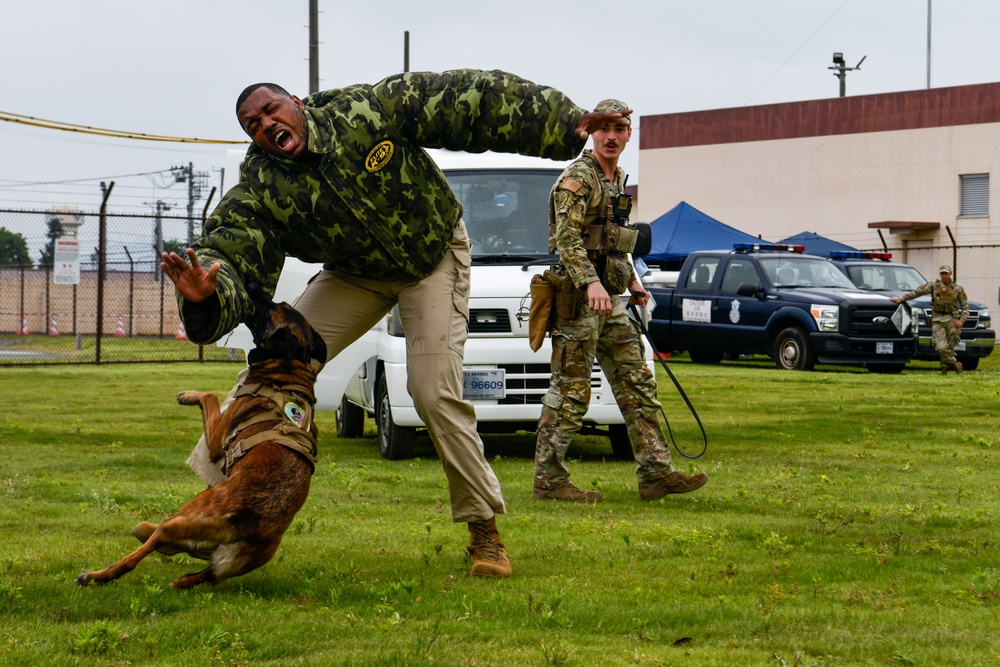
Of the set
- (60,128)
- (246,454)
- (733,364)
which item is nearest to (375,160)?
(246,454)

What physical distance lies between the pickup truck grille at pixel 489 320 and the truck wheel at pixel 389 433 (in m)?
0.75

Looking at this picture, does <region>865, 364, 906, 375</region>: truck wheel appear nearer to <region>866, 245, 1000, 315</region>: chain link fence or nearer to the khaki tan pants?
<region>866, 245, 1000, 315</region>: chain link fence

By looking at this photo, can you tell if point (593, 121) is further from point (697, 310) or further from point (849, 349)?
point (697, 310)

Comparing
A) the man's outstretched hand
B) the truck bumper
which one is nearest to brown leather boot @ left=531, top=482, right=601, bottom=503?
the man's outstretched hand

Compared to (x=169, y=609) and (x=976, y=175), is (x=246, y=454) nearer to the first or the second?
(x=169, y=609)

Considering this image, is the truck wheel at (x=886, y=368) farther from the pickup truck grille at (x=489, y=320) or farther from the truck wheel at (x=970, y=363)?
the pickup truck grille at (x=489, y=320)

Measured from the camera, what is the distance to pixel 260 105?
4410 millimetres

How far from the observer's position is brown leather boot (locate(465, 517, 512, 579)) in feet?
16.1

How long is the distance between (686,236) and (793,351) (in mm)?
9586

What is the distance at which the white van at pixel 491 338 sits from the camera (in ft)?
28.8

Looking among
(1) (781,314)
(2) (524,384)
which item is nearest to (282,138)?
(2) (524,384)

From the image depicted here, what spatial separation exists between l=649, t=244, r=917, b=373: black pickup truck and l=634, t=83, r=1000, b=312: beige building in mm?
13663

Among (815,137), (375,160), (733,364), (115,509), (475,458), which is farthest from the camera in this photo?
(815,137)

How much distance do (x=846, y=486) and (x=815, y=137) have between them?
32.1m
